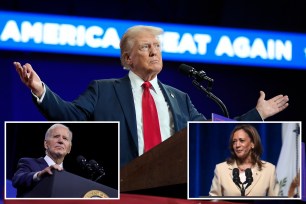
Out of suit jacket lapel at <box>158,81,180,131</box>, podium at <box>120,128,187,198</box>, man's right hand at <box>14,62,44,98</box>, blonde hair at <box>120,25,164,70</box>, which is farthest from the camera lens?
→ blonde hair at <box>120,25,164,70</box>

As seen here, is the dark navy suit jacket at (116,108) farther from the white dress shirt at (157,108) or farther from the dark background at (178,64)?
the dark background at (178,64)

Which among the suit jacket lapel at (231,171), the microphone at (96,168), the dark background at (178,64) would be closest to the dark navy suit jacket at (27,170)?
the microphone at (96,168)

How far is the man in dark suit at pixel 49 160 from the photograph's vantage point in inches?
67.4

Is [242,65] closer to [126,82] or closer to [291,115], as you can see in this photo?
[291,115]

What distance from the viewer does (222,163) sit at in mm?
1753

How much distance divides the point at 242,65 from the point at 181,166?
159 inches

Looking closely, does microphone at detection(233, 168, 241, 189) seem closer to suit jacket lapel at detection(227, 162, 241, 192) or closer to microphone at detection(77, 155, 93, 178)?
suit jacket lapel at detection(227, 162, 241, 192)

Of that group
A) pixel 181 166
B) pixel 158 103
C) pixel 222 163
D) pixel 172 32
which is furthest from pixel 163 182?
pixel 172 32

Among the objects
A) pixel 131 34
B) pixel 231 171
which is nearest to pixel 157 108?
pixel 131 34

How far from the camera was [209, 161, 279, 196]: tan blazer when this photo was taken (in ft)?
5.71

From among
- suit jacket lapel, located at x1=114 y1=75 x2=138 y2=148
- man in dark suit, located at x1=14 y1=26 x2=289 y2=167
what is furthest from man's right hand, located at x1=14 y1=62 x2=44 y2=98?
suit jacket lapel, located at x1=114 y1=75 x2=138 y2=148

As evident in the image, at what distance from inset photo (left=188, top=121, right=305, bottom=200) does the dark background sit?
12.4 ft

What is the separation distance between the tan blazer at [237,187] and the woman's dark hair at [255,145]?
0.01 meters

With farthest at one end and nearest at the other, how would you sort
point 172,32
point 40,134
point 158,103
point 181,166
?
point 172,32 < point 158,103 < point 181,166 < point 40,134
